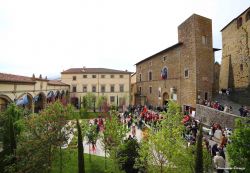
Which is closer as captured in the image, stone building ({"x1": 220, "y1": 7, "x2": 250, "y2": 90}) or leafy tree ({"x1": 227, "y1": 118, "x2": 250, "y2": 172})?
leafy tree ({"x1": 227, "y1": 118, "x2": 250, "y2": 172})

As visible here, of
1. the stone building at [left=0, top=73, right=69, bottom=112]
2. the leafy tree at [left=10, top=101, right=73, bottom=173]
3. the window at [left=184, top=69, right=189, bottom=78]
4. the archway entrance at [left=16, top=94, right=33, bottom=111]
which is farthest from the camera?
the window at [left=184, top=69, right=189, bottom=78]

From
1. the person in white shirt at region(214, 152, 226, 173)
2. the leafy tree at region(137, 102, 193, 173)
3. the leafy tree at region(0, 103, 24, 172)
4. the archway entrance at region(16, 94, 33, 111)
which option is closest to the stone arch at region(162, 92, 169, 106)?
the archway entrance at region(16, 94, 33, 111)

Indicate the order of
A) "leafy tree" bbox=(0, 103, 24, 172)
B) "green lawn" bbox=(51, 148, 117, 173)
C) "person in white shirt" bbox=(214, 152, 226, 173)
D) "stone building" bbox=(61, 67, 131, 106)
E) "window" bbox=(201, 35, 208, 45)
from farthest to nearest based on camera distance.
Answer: "stone building" bbox=(61, 67, 131, 106), "window" bbox=(201, 35, 208, 45), "green lawn" bbox=(51, 148, 117, 173), "leafy tree" bbox=(0, 103, 24, 172), "person in white shirt" bbox=(214, 152, 226, 173)

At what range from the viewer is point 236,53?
36.9m

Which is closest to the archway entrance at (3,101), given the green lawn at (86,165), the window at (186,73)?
the green lawn at (86,165)

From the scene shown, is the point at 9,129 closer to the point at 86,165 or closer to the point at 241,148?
the point at 86,165

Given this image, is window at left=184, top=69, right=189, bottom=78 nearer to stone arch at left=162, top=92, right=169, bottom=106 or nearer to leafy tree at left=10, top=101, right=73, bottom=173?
stone arch at left=162, top=92, right=169, bottom=106

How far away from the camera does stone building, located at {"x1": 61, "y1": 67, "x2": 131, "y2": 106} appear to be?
55969mm

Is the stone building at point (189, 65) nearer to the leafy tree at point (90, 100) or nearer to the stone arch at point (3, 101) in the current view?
the leafy tree at point (90, 100)

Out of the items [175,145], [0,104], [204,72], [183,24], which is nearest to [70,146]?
[175,145]

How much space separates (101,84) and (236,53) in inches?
1121

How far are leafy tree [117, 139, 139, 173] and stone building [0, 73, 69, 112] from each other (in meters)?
8.04

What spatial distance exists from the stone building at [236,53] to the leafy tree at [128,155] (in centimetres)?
2281

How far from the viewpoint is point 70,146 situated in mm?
14188
